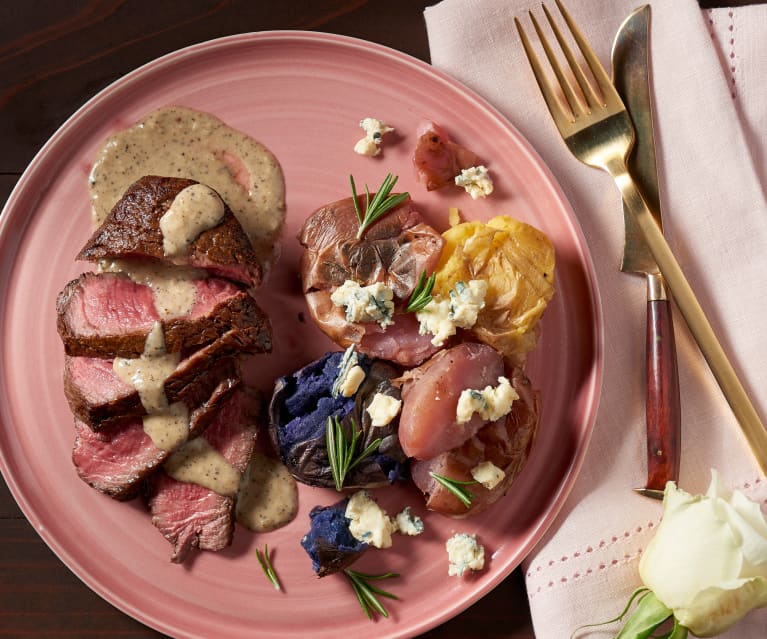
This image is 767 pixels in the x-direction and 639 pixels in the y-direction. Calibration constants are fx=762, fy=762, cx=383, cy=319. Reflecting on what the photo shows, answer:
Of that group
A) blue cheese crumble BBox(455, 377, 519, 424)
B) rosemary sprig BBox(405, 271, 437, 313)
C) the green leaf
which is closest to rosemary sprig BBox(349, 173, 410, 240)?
rosemary sprig BBox(405, 271, 437, 313)

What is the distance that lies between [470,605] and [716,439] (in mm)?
1049

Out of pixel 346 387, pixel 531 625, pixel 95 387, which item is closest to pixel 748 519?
pixel 531 625

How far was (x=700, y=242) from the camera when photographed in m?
2.75

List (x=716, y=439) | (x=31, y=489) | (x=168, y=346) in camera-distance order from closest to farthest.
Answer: (x=168, y=346), (x=31, y=489), (x=716, y=439)

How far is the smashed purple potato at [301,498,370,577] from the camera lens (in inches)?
97.7

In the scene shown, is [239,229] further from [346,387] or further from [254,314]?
[346,387]

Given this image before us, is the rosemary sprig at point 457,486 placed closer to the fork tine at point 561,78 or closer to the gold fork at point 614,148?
the gold fork at point 614,148

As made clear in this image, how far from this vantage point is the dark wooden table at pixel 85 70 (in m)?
2.65

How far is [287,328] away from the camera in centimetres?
267

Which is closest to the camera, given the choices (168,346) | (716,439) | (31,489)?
(168,346)

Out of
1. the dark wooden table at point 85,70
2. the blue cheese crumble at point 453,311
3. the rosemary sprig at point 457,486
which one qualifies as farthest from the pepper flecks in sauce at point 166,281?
the rosemary sprig at point 457,486

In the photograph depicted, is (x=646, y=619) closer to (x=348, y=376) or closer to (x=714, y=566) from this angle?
(x=714, y=566)

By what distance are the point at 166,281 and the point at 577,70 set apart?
5.21ft

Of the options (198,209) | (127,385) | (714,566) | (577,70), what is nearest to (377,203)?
(198,209)
